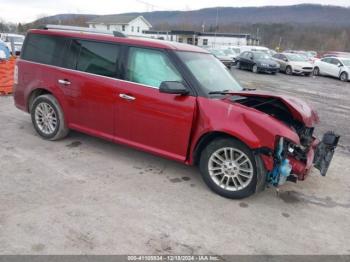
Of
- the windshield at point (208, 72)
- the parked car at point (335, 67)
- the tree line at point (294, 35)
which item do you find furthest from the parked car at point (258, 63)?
the tree line at point (294, 35)

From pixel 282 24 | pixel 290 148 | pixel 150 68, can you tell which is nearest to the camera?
pixel 290 148

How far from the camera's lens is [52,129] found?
5.85m

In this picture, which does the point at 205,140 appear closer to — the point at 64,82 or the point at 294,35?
the point at 64,82

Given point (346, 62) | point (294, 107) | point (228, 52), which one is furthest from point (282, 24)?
point (294, 107)

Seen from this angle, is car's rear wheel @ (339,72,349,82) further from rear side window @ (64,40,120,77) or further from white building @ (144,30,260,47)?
white building @ (144,30,260,47)

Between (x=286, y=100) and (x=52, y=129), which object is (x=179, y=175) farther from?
(x=52, y=129)

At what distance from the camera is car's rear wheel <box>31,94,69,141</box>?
224 inches

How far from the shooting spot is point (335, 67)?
2453 centimetres

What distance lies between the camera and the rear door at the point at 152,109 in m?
4.48

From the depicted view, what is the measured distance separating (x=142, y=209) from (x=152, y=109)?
1350mm

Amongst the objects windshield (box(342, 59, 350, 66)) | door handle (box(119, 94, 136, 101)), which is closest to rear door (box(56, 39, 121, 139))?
door handle (box(119, 94, 136, 101))

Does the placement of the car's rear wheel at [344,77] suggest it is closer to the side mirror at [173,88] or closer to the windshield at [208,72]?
the windshield at [208,72]

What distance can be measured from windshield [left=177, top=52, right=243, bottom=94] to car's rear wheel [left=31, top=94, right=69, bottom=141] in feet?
7.49

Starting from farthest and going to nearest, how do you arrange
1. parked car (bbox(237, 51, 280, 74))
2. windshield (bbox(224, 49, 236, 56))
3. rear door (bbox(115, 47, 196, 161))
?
windshield (bbox(224, 49, 236, 56)), parked car (bbox(237, 51, 280, 74)), rear door (bbox(115, 47, 196, 161))
